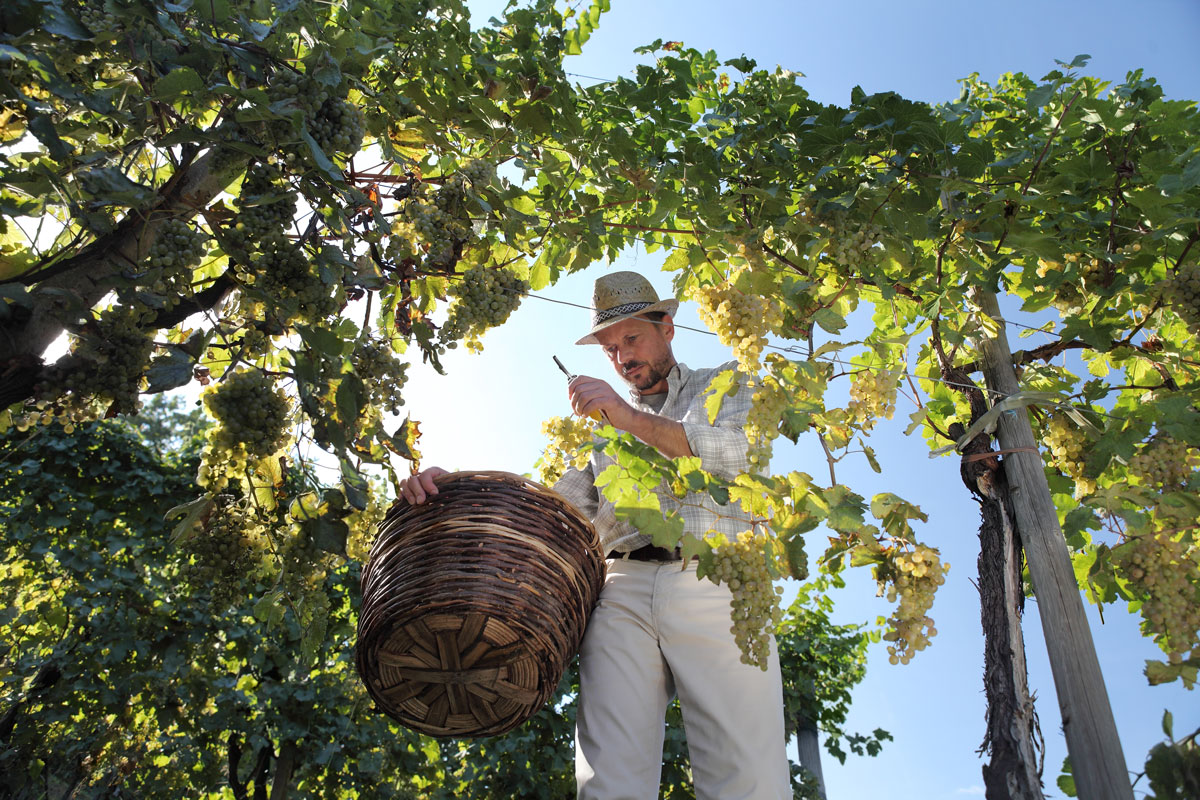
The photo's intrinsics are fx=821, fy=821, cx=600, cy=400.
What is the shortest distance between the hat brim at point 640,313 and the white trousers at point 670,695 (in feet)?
2.21

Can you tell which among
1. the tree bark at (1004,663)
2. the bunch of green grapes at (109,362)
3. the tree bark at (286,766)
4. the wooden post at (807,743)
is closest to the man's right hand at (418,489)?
the bunch of green grapes at (109,362)

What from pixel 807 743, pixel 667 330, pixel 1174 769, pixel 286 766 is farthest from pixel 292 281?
pixel 807 743

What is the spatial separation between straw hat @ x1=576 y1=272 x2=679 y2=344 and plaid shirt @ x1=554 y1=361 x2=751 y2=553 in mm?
192

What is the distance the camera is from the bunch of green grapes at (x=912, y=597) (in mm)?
1431

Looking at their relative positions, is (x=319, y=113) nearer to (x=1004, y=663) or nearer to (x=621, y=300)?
(x=621, y=300)

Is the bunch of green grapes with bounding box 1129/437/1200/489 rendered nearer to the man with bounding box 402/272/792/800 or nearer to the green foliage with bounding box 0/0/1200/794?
the green foliage with bounding box 0/0/1200/794

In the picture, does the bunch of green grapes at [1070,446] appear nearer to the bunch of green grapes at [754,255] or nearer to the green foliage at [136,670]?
the bunch of green grapes at [754,255]

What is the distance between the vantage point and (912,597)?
4.78 feet

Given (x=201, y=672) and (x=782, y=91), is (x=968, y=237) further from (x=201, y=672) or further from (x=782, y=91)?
(x=201, y=672)

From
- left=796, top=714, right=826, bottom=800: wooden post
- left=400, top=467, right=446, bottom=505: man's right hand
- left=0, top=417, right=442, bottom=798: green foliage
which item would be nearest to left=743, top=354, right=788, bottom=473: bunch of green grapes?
left=400, top=467, right=446, bottom=505: man's right hand

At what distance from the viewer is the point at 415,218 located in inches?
65.6

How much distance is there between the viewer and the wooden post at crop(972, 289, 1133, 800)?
4.84ft

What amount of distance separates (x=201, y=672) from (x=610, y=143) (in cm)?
357

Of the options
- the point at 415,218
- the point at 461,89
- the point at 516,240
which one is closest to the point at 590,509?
the point at 516,240
